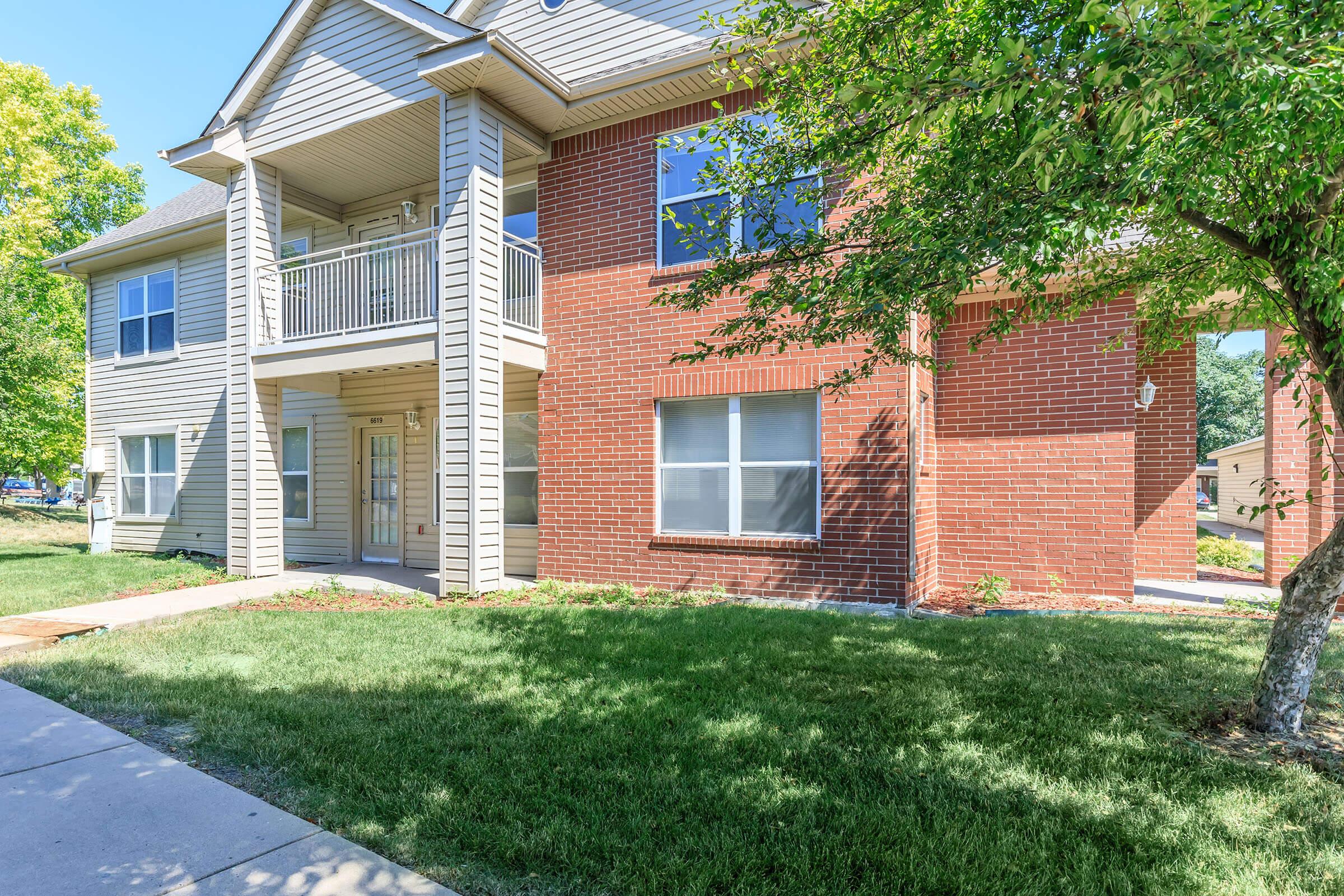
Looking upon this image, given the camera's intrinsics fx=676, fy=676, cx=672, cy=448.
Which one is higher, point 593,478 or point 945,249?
point 945,249

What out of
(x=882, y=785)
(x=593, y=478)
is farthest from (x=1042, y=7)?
(x=593, y=478)

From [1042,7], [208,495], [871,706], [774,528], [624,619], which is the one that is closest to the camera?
[1042,7]

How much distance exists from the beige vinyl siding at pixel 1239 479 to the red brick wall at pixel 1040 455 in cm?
1551

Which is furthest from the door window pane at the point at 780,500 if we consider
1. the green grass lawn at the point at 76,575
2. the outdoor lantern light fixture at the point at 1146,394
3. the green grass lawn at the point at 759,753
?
the green grass lawn at the point at 76,575

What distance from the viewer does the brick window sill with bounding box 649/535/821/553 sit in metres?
7.63

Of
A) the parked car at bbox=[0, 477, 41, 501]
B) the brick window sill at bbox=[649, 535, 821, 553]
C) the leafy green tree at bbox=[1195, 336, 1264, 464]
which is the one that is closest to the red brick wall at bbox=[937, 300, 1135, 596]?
the brick window sill at bbox=[649, 535, 821, 553]

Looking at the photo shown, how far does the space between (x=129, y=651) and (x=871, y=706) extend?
5.98m

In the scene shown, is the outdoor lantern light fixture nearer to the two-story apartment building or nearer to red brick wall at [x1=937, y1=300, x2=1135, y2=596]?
the two-story apartment building

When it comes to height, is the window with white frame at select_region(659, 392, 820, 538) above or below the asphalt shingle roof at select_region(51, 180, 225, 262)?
below

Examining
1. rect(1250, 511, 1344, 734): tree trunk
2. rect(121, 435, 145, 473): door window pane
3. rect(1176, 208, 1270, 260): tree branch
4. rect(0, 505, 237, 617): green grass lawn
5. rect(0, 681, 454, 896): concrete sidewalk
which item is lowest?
rect(0, 505, 237, 617): green grass lawn

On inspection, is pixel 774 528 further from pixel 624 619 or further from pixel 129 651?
pixel 129 651

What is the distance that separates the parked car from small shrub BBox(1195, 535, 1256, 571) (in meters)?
50.7

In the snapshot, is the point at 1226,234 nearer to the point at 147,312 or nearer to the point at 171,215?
the point at 147,312

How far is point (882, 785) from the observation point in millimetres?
3145
